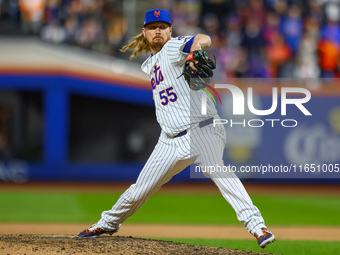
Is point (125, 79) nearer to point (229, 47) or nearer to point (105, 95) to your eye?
point (105, 95)

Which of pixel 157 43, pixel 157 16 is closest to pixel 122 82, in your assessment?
pixel 157 43

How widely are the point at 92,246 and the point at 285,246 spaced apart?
7.87 feet

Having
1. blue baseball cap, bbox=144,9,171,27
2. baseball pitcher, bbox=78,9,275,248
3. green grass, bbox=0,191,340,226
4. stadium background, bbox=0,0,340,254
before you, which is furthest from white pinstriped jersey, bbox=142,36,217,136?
stadium background, bbox=0,0,340,254

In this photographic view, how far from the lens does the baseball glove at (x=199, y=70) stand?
3.97 metres

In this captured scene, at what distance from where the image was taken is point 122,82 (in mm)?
13883

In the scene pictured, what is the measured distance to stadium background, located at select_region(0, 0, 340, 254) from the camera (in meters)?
12.7

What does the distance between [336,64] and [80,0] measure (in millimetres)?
6147

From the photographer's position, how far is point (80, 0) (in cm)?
1389

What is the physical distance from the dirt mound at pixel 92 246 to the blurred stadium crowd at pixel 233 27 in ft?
27.6

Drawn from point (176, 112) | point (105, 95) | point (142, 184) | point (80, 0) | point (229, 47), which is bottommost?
point (142, 184)

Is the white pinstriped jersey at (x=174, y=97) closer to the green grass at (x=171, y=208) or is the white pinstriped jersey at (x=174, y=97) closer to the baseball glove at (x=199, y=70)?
the baseball glove at (x=199, y=70)

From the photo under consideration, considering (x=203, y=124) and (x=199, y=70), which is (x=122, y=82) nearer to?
(x=203, y=124)

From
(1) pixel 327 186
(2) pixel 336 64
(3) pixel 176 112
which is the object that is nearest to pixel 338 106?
(2) pixel 336 64

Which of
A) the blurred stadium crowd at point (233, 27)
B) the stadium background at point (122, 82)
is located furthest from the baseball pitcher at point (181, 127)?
the blurred stadium crowd at point (233, 27)
